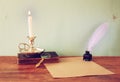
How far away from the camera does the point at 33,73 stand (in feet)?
3.17

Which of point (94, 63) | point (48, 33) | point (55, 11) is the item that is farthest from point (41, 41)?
point (94, 63)

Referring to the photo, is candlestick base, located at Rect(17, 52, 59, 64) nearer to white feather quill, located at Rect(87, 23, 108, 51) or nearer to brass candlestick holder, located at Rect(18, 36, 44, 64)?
brass candlestick holder, located at Rect(18, 36, 44, 64)

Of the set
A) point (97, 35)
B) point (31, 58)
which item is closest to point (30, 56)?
point (31, 58)

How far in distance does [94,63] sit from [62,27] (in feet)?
1.01

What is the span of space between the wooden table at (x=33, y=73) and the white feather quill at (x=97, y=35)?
128mm

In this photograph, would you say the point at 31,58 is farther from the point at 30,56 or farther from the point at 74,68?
the point at 74,68

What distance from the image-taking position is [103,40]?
1.34 meters

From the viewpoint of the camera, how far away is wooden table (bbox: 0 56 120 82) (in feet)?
2.87

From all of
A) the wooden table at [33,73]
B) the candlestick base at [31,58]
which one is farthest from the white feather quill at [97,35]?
the candlestick base at [31,58]

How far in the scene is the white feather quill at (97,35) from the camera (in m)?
1.29

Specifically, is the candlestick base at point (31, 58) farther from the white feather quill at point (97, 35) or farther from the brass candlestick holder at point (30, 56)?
the white feather quill at point (97, 35)

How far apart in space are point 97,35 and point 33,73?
50 centimetres

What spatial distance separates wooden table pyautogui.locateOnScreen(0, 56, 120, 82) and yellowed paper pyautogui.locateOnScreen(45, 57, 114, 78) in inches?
1.3

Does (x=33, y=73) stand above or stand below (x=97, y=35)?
below
